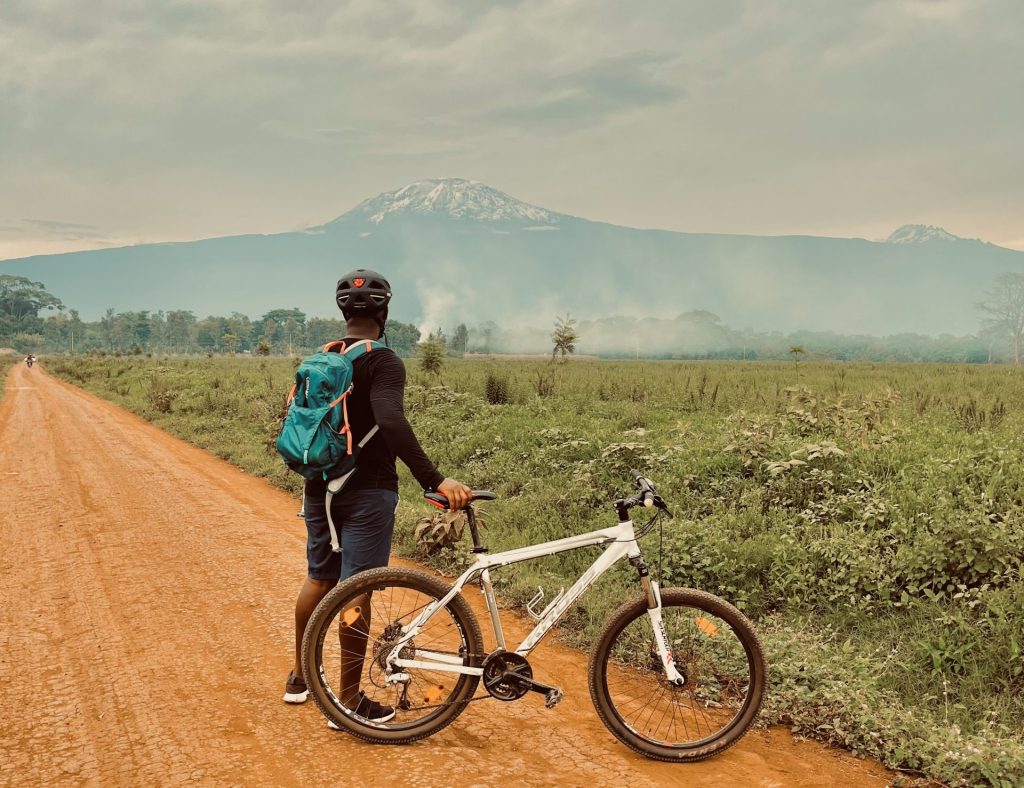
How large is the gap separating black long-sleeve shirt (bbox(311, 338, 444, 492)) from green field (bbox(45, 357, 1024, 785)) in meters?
2.47

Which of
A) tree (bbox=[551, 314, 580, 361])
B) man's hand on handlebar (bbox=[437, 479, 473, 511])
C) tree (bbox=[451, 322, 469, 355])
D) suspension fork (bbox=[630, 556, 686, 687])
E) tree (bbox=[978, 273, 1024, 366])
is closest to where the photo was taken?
man's hand on handlebar (bbox=[437, 479, 473, 511])

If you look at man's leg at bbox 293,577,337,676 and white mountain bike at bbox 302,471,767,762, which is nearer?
white mountain bike at bbox 302,471,767,762

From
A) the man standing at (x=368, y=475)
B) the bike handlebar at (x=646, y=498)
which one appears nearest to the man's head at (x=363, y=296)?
the man standing at (x=368, y=475)

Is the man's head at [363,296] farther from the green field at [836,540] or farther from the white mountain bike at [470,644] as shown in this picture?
the green field at [836,540]

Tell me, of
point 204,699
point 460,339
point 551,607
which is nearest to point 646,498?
point 551,607

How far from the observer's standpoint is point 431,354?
29641mm

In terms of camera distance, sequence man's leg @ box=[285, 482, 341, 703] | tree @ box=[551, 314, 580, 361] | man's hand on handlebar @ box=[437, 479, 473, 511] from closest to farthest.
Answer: man's hand on handlebar @ box=[437, 479, 473, 511] < man's leg @ box=[285, 482, 341, 703] < tree @ box=[551, 314, 580, 361]

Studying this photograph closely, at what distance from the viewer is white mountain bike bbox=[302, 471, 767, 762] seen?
364cm

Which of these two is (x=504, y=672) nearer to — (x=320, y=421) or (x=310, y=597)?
(x=310, y=597)

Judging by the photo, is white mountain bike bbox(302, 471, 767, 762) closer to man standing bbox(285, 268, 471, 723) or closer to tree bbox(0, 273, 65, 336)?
man standing bbox(285, 268, 471, 723)

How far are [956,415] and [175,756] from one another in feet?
40.4

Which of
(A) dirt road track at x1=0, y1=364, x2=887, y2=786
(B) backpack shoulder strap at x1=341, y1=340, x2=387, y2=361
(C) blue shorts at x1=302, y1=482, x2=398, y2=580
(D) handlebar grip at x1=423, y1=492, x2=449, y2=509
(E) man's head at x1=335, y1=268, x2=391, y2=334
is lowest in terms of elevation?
(A) dirt road track at x1=0, y1=364, x2=887, y2=786

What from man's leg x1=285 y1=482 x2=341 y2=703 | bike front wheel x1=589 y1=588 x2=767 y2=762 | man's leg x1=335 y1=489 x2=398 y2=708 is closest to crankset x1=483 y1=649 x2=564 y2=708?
bike front wheel x1=589 y1=588 x2=767 y2=762

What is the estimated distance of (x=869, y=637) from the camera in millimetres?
5340
